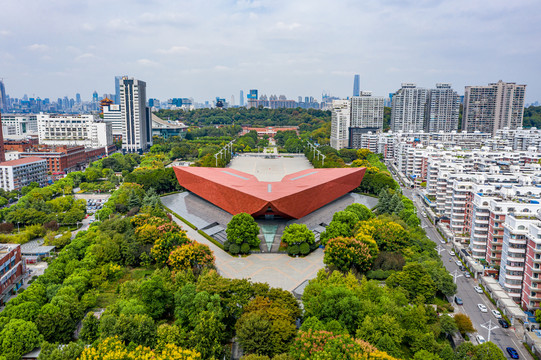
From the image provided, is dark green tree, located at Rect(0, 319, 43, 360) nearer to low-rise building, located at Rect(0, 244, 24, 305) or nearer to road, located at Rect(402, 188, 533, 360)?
low-rise building, located at Rect(0, 244, 24, 305)

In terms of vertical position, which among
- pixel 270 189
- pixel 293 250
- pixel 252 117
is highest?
pixel 252 117

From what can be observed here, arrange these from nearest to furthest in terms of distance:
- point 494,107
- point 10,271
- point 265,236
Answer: point 10,271 < point 265,236 < point 494,107

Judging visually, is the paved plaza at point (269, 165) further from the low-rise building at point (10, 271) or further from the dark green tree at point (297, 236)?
the low-rise building at point (10, 271)

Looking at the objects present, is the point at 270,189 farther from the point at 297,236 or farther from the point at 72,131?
the point at 72,131

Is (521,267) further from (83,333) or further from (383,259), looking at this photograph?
(83,333)

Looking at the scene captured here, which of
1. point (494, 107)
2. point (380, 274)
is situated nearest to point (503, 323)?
point (380, 274)

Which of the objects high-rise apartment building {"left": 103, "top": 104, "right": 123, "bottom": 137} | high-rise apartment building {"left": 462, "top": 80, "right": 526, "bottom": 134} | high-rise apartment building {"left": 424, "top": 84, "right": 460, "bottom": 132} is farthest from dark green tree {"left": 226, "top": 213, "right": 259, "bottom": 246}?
high-rise apartment building {"left": 103, "top": 104, "right": 123, "bottom": 137}

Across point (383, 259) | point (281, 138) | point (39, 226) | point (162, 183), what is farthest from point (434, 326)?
point (281, 138)

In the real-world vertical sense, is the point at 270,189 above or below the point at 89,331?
above
